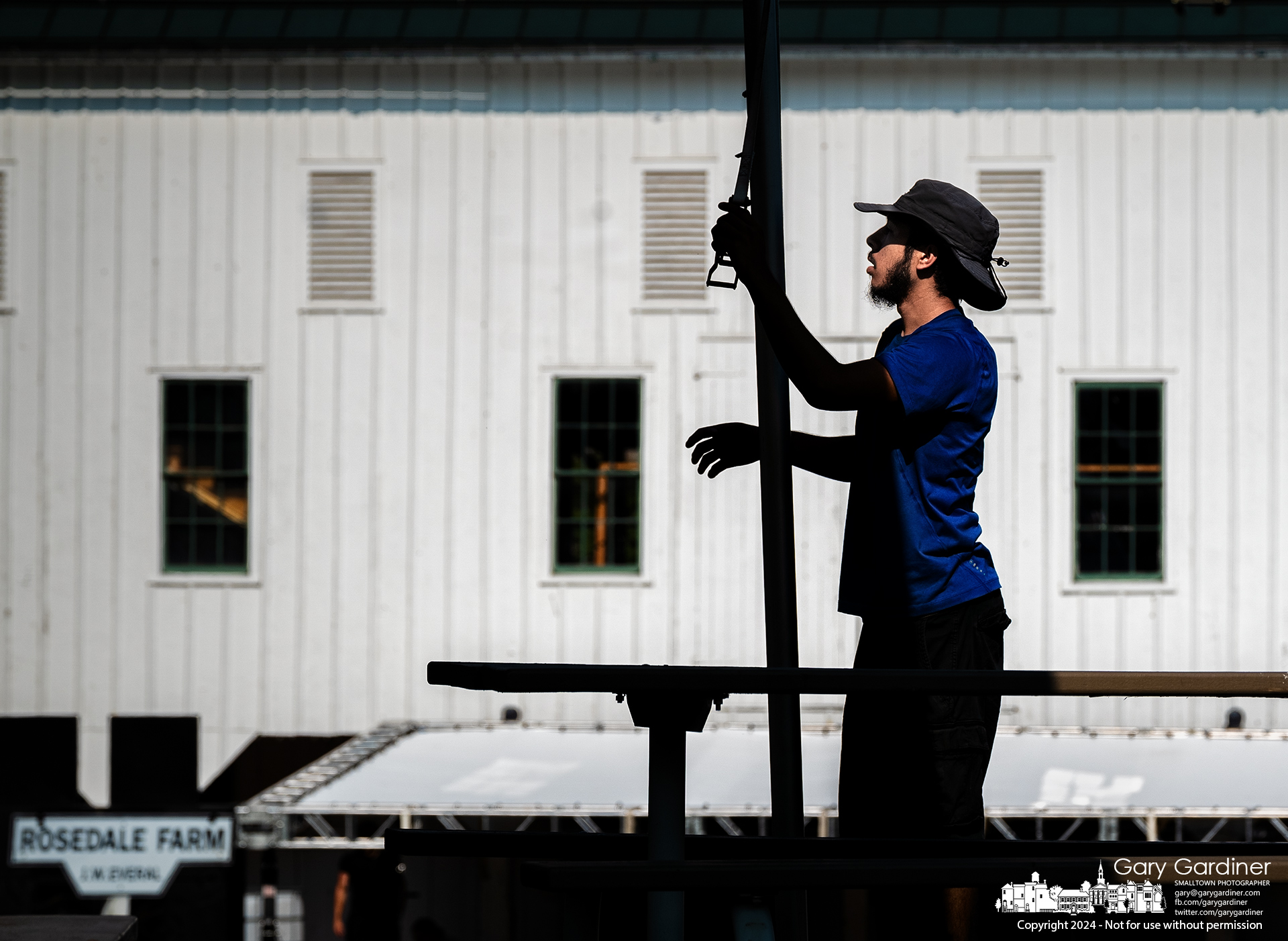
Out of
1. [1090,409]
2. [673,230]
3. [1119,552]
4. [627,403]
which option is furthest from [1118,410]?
[627,403]

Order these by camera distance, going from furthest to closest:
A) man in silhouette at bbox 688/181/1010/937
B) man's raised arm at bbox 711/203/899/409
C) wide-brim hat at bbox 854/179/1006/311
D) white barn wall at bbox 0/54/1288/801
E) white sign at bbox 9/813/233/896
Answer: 1. white sign at bbox 9/813/233/896
2. white barn wall at bbox 0/54/1288/801
3. wide-brim hat at bbox 854/179/1006/311
4. man in silhouette at bbox 688/181/1010/937
5. man's raised arm at bbox 711/203/899/409

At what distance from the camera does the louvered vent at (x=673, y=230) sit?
40.9 ft

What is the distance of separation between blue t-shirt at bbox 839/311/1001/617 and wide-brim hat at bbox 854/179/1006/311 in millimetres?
113

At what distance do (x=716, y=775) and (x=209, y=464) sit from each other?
18.6 ft

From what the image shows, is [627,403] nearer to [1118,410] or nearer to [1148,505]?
[1118,410]

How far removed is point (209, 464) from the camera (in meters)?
12.9

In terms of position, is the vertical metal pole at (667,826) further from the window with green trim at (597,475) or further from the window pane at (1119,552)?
the window pane at (1119,552)

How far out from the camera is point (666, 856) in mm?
2412

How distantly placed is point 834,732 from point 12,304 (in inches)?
346

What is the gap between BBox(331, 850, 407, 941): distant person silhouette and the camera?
12461 millimetres

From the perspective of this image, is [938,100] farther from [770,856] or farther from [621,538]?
[770,856]

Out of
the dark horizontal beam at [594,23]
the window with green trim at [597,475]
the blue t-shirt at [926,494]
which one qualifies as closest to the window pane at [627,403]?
the window with green trim at [597,475]

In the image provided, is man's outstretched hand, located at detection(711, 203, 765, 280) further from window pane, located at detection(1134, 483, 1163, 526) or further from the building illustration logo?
window pane, located at detection(1134, 483, 1163, 526)

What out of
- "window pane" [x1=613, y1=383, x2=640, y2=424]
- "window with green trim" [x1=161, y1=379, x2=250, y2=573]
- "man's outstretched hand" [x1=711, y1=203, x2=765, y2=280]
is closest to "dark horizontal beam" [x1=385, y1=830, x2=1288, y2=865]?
"man's outstretched hand" [x1=711, y1=203, x2=765, y2=280]
